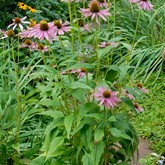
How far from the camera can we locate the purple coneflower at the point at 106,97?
2.18m

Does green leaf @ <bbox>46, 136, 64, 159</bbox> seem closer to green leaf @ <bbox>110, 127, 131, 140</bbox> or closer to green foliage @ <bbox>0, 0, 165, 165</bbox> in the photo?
green foliage @ <bbox>0, 0, 165, 165</bbox>

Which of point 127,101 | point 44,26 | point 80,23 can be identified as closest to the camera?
point 44,26

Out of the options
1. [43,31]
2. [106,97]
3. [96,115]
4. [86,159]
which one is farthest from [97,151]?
[43,31]

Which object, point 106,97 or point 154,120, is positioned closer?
point 106,97

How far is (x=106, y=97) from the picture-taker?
2.18m

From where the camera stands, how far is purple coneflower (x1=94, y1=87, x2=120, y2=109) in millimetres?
2176

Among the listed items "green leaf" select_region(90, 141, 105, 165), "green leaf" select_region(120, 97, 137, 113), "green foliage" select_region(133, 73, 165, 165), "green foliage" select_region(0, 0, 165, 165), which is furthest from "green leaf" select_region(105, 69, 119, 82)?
"green foliage" select_region(133, 73, 165, 165)

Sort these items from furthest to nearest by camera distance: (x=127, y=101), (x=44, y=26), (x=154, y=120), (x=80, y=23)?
(x=154, y=120), (x=80, y=23), (x=127, y=101), (x=44, y=26)

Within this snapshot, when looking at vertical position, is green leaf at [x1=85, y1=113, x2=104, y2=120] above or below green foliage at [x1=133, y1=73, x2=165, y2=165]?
above

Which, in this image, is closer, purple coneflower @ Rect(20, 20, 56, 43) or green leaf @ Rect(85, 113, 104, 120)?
purple coneflower @ Rect(20, 20, 56, 43)

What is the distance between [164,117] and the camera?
4.03 metres

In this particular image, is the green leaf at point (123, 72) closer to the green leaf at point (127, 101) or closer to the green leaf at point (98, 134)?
the green leaf at point (127, 101)

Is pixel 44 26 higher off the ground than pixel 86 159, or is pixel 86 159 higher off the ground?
pixel 44 26

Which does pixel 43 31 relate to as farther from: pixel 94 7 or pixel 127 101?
pixel 127 101
